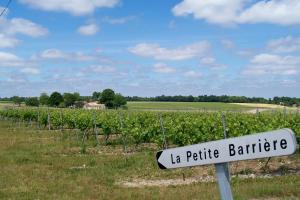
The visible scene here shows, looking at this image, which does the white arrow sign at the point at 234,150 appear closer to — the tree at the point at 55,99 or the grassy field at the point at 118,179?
the grassy field at the point at 118,179

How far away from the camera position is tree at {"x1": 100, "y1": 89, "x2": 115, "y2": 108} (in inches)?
2827

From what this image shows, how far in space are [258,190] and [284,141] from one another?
6.22m

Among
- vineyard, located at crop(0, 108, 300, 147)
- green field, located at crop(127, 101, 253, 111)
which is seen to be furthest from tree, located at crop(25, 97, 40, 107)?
vineyard, located at crop(0, 108, 300, 147)

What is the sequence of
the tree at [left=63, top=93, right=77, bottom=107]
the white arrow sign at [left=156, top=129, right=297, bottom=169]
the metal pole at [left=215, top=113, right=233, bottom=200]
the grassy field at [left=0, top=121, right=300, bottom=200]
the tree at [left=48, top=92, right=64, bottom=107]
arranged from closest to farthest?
1. the white arrow sign at [left=156, top=129, right=297, bottom=169]
2. the metal pole at [left=215, top=113, right=233, bottom=200]
3. the grassy field at [left=0, top=121, right=300, bottom=200]
4. the tree at [left=63, top=93, right=77, bottom=107]
5. the tree at [left=48, top=92, right=64, bottom=107]

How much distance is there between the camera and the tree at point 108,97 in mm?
71812

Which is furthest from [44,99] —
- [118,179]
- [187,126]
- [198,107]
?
[118,179]

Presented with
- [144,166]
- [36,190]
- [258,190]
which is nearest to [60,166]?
[144,166]

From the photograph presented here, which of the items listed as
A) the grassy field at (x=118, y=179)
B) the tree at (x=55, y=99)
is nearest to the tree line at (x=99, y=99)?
the tree at (x=55, y=99)

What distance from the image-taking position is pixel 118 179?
486 inches

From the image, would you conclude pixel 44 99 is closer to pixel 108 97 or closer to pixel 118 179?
pixel 108 97

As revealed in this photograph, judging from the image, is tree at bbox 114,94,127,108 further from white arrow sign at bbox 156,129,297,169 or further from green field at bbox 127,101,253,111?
white arrow sign at bbox 156,129,297,169

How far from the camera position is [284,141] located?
10.8 feet

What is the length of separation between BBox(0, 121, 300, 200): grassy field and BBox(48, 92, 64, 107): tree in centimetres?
6480

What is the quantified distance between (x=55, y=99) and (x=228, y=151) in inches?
3180
